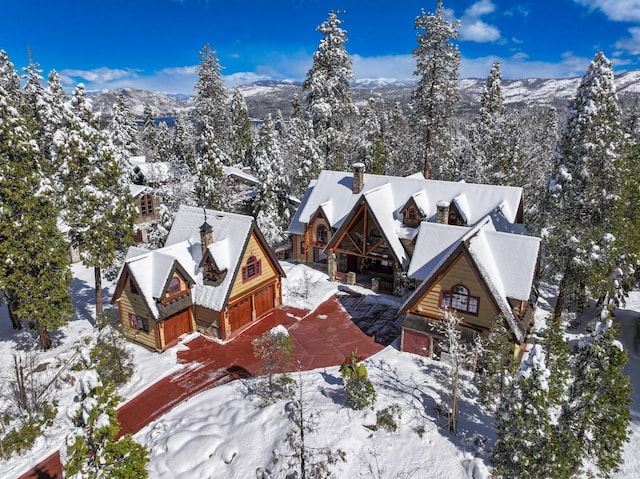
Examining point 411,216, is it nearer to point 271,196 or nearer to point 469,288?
point 469,288

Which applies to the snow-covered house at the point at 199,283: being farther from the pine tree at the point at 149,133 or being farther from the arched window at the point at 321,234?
the pine tree at the point at 149,133

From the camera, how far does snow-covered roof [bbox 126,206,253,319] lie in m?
23.8

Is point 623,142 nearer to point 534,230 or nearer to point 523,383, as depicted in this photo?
point 534,230

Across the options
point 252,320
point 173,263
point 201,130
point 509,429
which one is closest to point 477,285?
point 509,429

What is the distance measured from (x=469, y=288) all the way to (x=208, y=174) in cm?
3103

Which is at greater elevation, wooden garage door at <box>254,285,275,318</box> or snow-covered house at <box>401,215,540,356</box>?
snow-covered house at <box>401,215,540,356</box>

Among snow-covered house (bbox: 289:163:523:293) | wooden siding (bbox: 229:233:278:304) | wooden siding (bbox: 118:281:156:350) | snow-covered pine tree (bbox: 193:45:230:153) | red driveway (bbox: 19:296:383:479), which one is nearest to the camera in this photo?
red driveway (bbox: 19:296:383:479)

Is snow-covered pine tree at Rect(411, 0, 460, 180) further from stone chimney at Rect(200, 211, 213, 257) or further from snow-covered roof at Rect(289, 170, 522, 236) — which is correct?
stone chimney at Rect(200, 211, 213, 257)

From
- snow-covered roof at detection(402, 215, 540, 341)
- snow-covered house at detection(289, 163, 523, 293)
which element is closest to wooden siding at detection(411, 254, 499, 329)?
snow-covered roof at detection(402, 215, 540, 341)

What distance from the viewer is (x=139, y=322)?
81.6 feet

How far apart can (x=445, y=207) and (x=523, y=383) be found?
19.1 m

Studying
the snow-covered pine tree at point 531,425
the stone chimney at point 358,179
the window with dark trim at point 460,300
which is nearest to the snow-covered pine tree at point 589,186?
the window with dark trim at point 460,300

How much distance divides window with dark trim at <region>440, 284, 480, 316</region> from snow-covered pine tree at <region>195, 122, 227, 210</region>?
93.2 feet

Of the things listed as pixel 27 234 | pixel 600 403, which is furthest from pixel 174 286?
pixel 600 403
